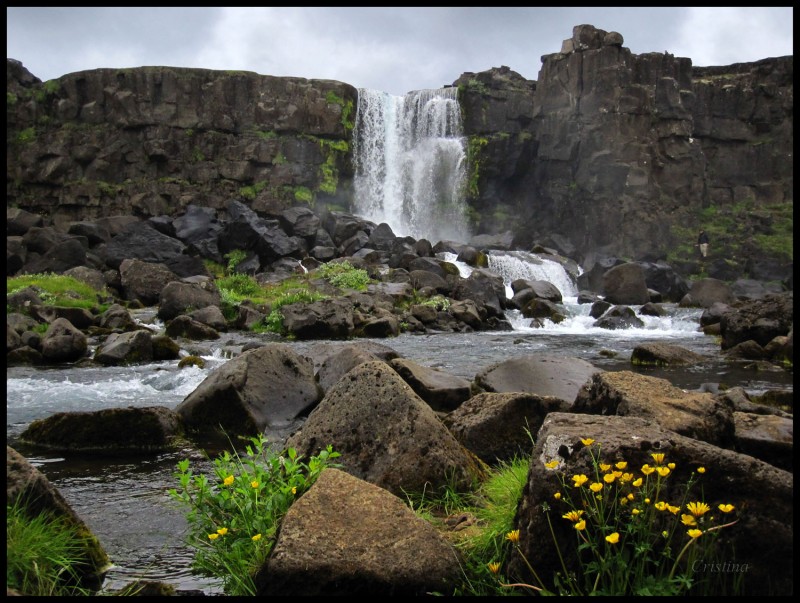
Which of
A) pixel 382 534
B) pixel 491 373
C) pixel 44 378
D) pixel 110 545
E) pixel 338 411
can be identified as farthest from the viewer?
pixel 44 378

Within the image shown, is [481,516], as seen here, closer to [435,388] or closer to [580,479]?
[580,479]

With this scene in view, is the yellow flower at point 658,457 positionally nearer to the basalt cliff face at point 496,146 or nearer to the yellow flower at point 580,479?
the yellow flower at point 580,479

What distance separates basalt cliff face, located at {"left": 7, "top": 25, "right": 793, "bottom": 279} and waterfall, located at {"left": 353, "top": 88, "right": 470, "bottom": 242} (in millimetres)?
935

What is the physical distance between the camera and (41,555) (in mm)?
3754

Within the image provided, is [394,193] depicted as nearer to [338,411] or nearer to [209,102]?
[209,102]

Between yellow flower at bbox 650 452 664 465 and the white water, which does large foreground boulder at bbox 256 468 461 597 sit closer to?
yellow flower at bbox 650 452 664 465

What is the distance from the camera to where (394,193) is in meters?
45.2

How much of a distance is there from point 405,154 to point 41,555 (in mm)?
42176

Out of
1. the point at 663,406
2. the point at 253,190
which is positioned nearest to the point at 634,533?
the point at 663,406

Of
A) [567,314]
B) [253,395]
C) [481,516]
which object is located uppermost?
[481,516]

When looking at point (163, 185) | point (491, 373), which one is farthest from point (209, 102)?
point (491, 373)

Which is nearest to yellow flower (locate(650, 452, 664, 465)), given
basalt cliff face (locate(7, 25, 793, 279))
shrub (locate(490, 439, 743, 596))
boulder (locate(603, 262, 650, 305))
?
shrub (locate(490, 439, 743, 596))

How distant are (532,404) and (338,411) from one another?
191 centimetres

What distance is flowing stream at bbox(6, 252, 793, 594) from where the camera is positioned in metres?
5.14
